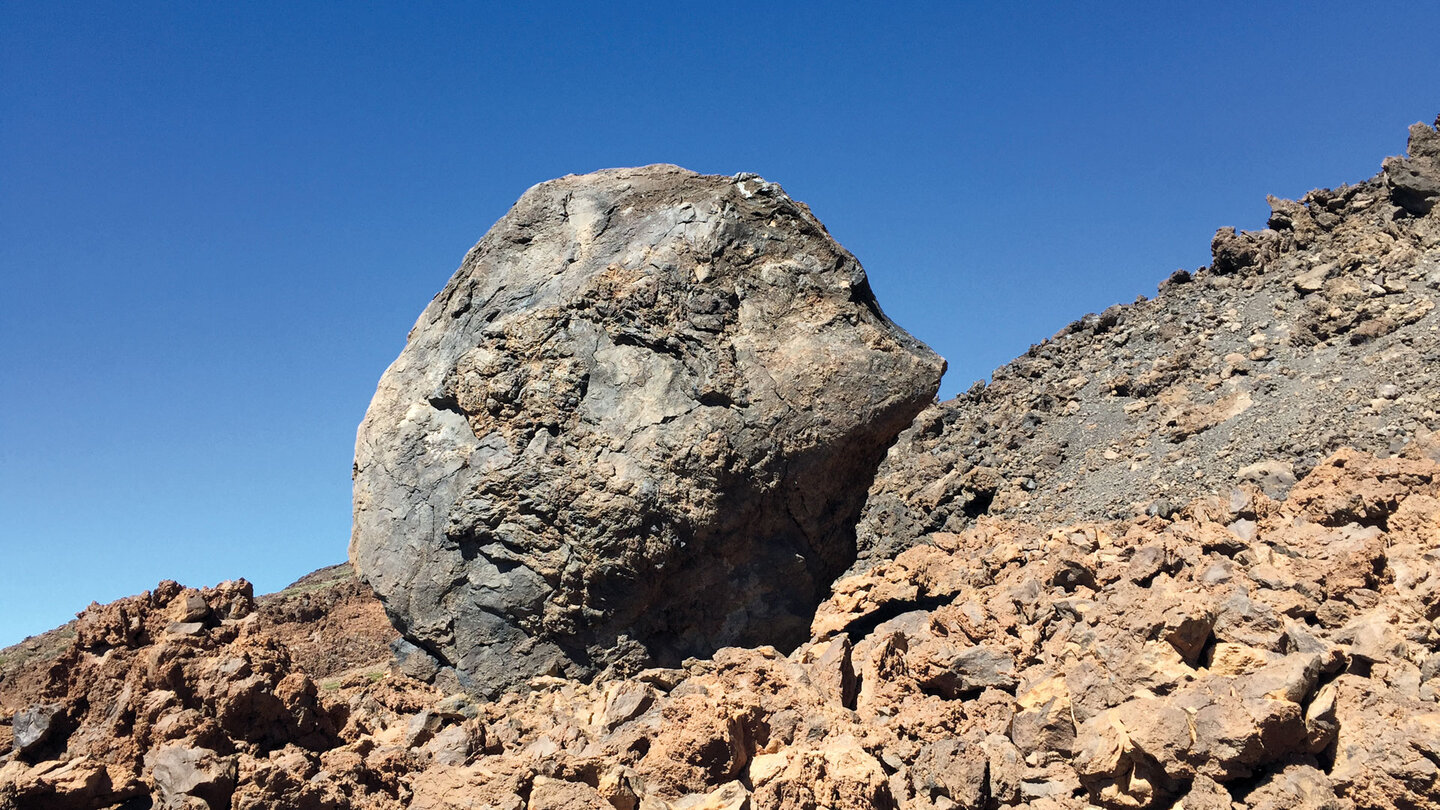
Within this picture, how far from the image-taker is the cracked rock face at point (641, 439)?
27.3ft

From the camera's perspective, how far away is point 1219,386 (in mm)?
17203

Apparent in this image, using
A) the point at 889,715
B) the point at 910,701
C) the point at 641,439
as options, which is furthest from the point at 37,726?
the point at 910,701

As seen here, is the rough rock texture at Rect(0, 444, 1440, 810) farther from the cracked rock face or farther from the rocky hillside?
the cracked rock face

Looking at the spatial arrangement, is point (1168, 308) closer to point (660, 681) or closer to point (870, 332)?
point (870, 332)

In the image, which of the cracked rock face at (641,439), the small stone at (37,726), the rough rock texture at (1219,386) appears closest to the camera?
the small stone at (37,726)

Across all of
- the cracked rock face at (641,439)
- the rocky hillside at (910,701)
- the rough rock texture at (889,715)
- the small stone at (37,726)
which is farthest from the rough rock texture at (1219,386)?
the small stone at (37,726)

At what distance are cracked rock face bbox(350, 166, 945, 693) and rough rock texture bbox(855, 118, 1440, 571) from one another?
6.58m

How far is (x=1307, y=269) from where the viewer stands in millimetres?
19344

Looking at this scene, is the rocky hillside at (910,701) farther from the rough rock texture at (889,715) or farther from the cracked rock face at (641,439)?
the cracked rock face at (641,439)

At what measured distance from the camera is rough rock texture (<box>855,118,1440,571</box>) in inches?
555

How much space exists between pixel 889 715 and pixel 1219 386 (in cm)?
1214

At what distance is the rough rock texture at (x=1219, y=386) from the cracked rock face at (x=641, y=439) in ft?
21.6

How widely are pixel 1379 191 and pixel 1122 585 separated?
15.9 meters

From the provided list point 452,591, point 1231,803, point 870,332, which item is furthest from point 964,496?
point 1231,803
